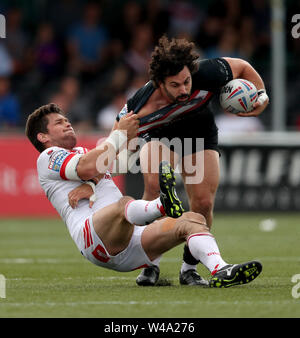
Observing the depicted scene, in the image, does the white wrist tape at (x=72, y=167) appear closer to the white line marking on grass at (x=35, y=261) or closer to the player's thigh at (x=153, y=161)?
the player's thigh at (x=153, y=161)

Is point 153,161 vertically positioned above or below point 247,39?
below

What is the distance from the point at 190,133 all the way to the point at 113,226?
62.0 inches

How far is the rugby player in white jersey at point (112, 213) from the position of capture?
6.25m

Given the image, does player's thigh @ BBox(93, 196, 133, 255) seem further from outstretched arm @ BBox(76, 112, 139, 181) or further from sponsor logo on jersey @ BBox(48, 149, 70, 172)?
sponsor logo on jersey @ BBox(48, 149, 70, 172)

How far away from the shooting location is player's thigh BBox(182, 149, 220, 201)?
7.66 meters

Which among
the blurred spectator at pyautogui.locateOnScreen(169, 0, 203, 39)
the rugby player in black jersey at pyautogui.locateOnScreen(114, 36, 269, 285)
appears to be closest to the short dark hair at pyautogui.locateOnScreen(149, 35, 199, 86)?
the rugby player in black jersey at pyautogui.locateOnScreen(114, 36, 269, 285)

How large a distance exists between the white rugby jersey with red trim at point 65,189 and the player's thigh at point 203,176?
902 mm

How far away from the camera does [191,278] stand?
23.5 ft

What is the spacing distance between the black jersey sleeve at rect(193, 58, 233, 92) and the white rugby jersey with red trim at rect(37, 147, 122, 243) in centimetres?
116

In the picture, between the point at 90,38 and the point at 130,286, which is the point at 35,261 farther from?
the point at 90,38

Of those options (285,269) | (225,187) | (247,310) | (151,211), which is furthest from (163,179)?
(225,187)

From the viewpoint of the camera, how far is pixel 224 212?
15.6 metres

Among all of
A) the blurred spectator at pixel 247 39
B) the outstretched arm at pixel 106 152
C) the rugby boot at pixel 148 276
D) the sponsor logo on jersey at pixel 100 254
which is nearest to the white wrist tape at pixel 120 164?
the outstretched arm at pixel 106 152
